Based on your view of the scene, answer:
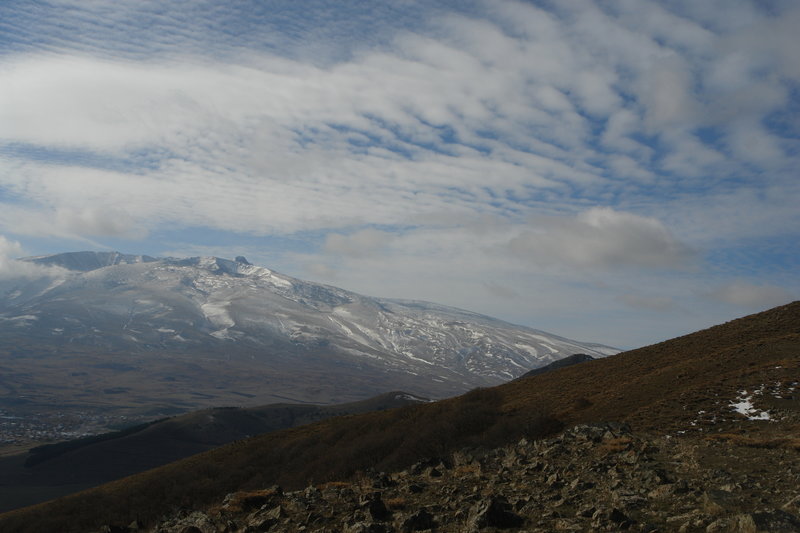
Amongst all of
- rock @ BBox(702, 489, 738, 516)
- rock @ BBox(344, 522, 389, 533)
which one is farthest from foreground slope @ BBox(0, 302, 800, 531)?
rock @ BBox(344, 522, 389, 533)

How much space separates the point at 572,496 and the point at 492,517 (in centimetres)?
368

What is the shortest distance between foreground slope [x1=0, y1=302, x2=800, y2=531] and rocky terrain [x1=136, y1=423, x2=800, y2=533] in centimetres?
328

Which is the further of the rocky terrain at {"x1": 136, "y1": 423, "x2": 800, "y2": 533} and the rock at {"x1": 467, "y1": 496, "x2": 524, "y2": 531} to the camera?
the rock at {"x1": 467, "y1": 496, "x2": 524, "y2": 531}

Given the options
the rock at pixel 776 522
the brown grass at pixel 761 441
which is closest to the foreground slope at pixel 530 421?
the brown grass at pixel 761 441

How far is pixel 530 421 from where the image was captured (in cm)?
4356

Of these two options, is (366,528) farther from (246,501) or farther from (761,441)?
(761,441)

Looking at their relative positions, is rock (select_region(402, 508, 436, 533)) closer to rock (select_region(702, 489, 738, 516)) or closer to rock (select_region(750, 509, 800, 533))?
rock (select_region(702, 489, 738, 516))

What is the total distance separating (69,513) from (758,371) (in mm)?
72853

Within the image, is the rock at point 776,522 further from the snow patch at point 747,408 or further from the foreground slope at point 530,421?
the snow patch at point 747,408

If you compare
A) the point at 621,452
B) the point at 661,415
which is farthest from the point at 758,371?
the point at 621,452

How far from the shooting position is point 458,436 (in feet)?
169

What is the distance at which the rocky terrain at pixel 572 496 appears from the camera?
50.5 ft

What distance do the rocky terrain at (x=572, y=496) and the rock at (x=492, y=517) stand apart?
3cm

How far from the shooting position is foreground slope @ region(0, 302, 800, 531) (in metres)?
34.2
